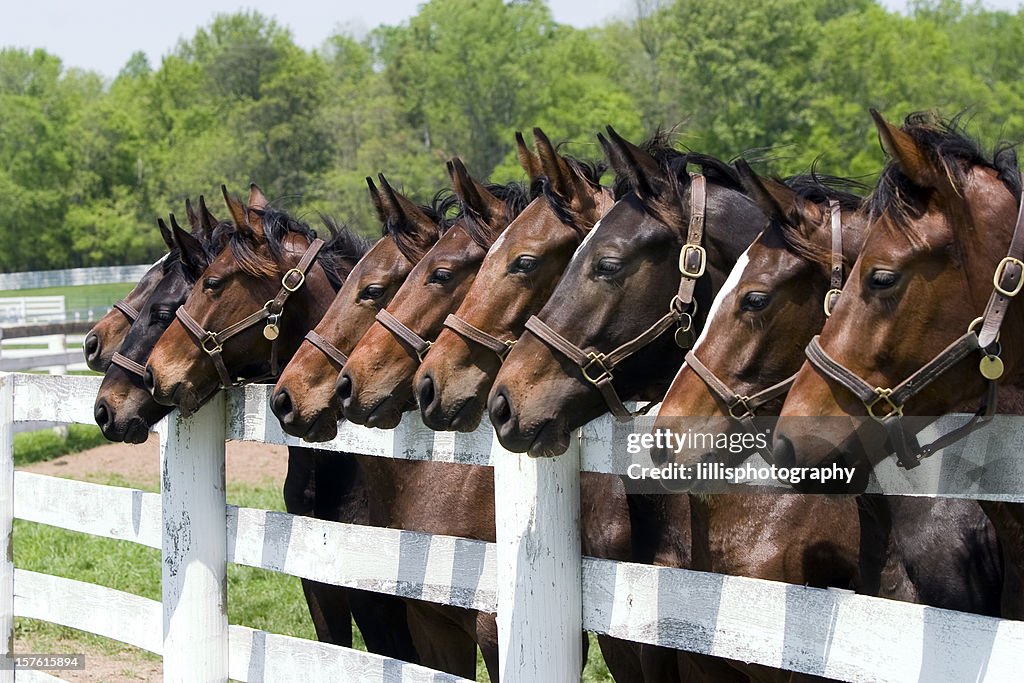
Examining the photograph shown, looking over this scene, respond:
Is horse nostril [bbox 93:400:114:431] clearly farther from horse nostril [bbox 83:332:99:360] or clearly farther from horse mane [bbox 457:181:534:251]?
horse mane [bbox 457:181:534:251]

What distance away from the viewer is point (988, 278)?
2930mm

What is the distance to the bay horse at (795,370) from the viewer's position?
135 inches

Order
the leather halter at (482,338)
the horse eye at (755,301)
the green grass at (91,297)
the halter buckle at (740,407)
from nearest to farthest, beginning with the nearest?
the halter buckle at (740,407) < the horse eye at (755,301) < the leather halter at (482,338) < the green grass at (91,297)

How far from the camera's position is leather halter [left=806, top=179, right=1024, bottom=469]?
2.85 m

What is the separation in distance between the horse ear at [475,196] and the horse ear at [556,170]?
501mm

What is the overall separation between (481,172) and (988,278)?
55.9m

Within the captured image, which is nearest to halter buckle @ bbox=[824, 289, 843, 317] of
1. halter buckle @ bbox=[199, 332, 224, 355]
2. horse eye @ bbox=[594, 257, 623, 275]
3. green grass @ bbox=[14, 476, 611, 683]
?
horse eye @ bbox=[594, 257, 623, 275]

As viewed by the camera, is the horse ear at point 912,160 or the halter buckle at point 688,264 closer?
the horse ear at point 912,160

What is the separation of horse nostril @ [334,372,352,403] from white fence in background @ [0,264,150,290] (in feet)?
72.4

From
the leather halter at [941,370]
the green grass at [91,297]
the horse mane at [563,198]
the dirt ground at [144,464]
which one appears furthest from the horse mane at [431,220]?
the green grass at [91,297]

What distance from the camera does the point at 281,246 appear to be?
5.86 meters

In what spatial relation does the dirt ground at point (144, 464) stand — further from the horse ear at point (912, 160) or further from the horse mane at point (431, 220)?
the horse ear at point (912, 160)

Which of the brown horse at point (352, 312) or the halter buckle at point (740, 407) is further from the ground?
the brown horse at point (352, 312)

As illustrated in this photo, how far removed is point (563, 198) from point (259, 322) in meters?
1.98
